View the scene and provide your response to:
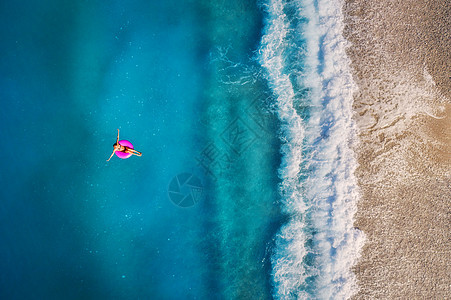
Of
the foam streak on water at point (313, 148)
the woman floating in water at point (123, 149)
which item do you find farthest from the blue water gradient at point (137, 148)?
the woman floating in water at point (123, 149)

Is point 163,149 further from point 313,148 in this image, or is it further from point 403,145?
point 403,145

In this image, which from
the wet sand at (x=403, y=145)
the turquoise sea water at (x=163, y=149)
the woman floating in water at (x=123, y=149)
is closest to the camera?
the woman floating in water at (x=123, y=149)

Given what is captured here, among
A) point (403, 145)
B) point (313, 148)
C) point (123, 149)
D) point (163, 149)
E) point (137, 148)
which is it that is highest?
point (137, 148)

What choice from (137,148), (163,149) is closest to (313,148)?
(163,149)

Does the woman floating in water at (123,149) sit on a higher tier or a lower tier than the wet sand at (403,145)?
higher

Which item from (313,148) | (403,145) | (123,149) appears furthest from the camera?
(313,148)

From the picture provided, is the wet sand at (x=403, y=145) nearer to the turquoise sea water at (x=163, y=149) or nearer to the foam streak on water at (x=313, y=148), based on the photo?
the foam streak on water at (x=313, y=148)
